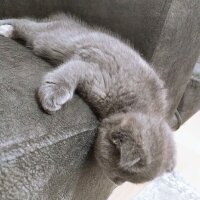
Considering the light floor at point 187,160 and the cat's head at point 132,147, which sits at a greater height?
the cat's head at point 132,147

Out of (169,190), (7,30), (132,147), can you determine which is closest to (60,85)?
(132,147)

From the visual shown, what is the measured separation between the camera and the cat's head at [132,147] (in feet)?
2.93

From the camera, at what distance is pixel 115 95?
3.39 ft

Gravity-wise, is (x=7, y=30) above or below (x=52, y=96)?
below

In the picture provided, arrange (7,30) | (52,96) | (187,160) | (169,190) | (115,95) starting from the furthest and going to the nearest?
(187,160), (169,190), (7,30), (115,95), (52,96)

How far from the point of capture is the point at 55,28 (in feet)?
4.50

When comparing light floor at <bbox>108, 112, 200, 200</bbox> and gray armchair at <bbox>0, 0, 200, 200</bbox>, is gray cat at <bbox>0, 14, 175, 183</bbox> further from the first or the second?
light floor at <bbox>108, 112, 200, 200</bbox>

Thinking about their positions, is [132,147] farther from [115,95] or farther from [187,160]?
[187,160]

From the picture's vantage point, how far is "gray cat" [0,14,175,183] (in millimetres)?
910

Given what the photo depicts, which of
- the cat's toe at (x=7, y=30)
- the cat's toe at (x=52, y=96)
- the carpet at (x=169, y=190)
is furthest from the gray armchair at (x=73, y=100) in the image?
the carpet at (x=169, y=190)

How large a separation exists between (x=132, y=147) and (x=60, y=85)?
0.72 ft

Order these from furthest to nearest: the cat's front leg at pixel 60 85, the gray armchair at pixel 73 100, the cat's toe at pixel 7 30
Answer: the cat's toe at pixel 7 30 → the cat's front leg at pixel 60 85 → the gray armchair at pixel 73 100

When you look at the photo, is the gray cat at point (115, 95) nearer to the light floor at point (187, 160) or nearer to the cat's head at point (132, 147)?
the cat's head at point (132, 147)

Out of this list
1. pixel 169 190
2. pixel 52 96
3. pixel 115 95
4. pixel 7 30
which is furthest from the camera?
pixel 169 190
